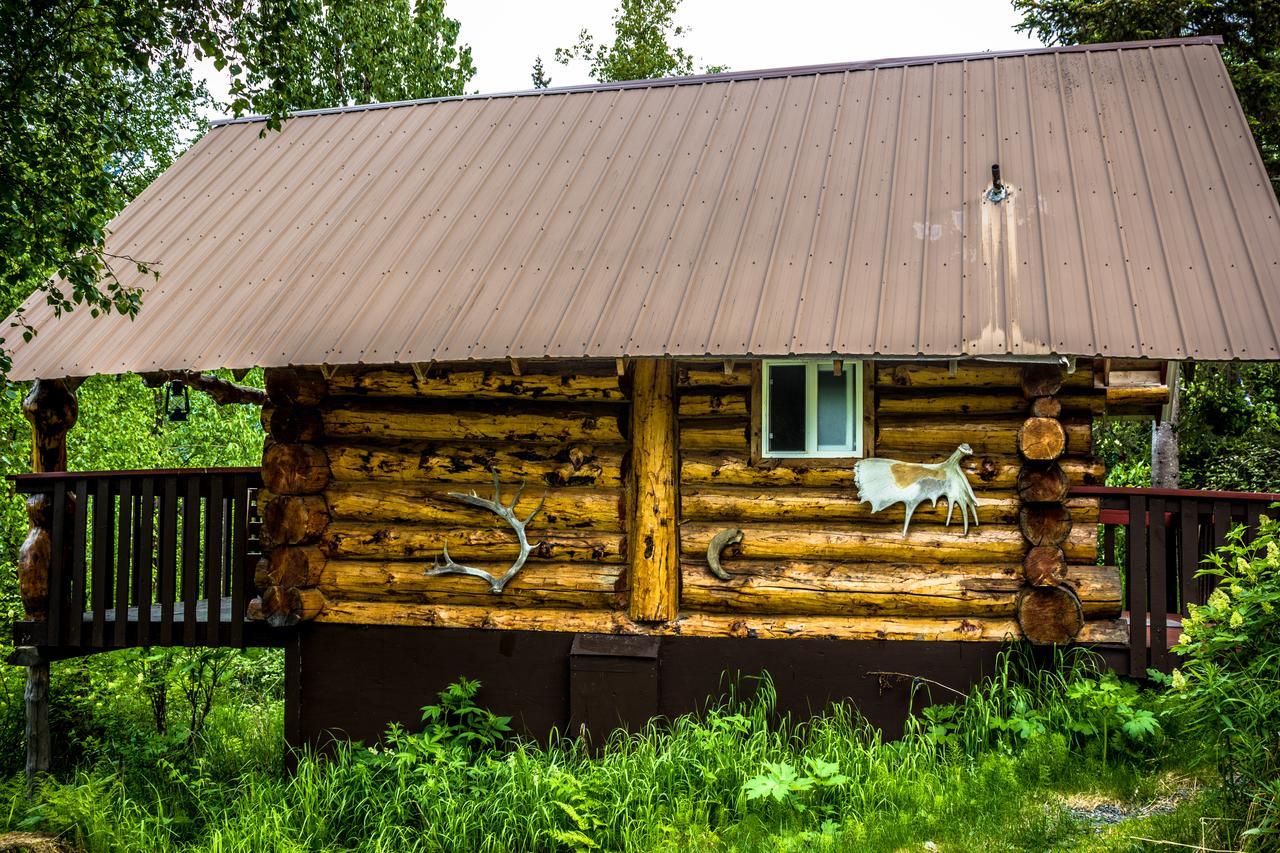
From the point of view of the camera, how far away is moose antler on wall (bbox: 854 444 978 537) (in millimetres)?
7539

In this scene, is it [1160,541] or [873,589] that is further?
[873,589]

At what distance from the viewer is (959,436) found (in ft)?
25.0

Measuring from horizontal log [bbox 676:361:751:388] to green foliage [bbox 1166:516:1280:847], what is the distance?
3.71 metres

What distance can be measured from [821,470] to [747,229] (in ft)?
6.99

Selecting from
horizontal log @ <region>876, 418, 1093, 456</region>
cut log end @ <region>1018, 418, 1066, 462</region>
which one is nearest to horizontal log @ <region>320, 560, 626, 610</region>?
horizontal log @ <region>876, 418, 1093, 456</region>

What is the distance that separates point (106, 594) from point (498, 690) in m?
3.55

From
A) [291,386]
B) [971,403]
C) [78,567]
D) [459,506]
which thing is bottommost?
[78,567]

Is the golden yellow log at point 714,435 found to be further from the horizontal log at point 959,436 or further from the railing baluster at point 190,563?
the railing baluster at point 190,563

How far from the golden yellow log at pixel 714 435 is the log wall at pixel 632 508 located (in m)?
0.02

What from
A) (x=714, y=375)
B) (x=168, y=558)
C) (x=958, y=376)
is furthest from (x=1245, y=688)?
(x=168, y=558)

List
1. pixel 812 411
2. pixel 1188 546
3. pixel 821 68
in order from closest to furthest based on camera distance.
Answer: pixel 1188 546 → pixel 812 411 → pixel 821 68

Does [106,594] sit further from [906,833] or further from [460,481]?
[906,833]

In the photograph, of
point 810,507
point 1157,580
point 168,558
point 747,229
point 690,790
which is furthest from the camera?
point 168,558

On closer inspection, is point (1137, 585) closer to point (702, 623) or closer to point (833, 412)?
point (833, 412)
